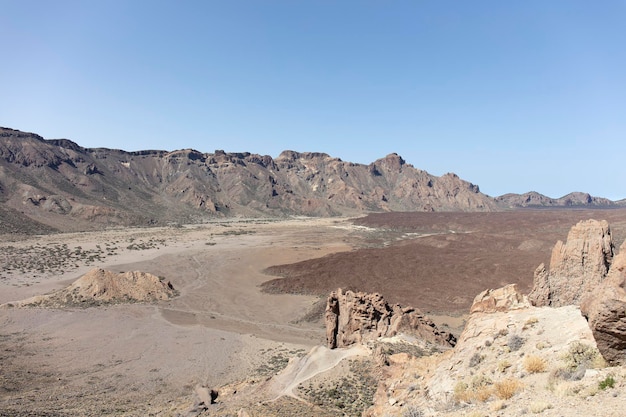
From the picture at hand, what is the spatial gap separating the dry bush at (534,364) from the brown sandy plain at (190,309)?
41.8 ft

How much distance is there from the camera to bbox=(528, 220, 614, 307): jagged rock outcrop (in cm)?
1717

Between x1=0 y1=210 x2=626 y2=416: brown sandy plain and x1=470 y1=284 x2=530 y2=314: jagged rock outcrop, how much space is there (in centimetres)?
1187

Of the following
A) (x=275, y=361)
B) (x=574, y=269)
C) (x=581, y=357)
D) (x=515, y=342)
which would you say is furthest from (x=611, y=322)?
(x=275, y=361)

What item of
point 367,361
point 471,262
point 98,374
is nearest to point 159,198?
point 471,262

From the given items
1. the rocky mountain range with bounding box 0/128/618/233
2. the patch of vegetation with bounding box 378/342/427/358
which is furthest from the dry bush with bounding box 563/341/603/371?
the rocky mountain range with bounding box 0/128/618/233

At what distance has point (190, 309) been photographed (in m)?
37.3

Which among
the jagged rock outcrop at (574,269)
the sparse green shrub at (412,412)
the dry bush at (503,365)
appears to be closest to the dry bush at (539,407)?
the dry bush at (503,365)

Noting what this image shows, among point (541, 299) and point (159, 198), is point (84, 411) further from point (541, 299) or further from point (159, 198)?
point (159, 198)

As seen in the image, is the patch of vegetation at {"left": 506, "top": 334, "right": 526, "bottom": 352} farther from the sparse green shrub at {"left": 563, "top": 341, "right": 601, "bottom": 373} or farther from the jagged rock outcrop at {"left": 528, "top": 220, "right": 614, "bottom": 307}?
the jagged rock outcrop at {"left": 528, "top": 220, "right": 614, "bottom": 307}

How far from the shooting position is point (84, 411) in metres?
17.0

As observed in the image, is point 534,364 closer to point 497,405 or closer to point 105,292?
point 497,405

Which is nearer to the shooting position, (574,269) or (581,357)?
(581,357)

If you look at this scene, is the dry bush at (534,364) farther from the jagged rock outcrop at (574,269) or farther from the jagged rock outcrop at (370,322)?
the jagged rock outcrop at (370,322)

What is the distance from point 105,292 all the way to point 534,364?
38.9 meters
